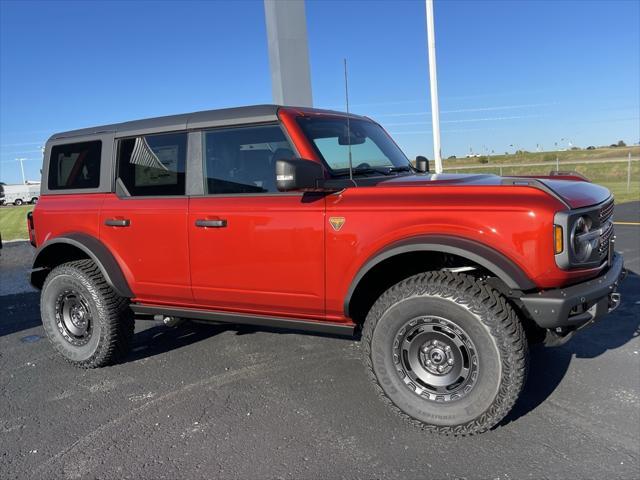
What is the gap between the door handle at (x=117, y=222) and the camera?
157 inches

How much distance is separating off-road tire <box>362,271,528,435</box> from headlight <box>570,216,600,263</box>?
0.47m

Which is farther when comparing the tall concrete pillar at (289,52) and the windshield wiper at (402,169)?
the tall concrete pillar at (289,52)

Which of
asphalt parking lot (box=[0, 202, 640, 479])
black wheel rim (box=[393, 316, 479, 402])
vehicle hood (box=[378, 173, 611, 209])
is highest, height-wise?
vehicle hood (box=[378, 173, 611, 209])

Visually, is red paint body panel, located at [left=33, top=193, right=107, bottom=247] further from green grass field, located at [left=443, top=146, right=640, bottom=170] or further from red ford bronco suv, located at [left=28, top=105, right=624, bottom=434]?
green grass field, located at [left=443, top=146, right=640, bottom=170]

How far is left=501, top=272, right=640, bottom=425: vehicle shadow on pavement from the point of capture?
11.0 ft

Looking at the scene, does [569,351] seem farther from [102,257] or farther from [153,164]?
[102,257]

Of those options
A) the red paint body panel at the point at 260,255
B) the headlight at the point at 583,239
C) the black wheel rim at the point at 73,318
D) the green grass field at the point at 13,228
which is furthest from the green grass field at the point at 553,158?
the headlight at the point at 583,239

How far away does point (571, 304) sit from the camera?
268cm

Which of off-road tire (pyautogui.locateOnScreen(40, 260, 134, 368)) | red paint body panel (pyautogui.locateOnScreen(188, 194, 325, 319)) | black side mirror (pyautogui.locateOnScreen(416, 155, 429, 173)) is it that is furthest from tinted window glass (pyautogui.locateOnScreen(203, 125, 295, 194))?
black side mirror (pyautogui.locateOnScreen(416, 155, 429, 173))

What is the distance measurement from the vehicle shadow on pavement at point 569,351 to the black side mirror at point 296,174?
1.86 m

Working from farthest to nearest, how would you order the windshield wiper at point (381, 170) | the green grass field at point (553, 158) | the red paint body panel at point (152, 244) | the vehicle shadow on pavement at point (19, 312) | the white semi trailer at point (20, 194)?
the white semi trailer at point (20, 194), the green grass field at point (553, 158), the vehicle shadow on pavement at point (19, 312), the red paint body panel at point (152, 244), the windshield wiper at point (381, 170)

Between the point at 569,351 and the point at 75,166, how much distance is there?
4.47m

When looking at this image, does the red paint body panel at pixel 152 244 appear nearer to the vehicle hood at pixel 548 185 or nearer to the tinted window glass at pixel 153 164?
the tinted window glass at pixel 153 164

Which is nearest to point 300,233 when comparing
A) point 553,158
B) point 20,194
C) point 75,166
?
point 75,166
